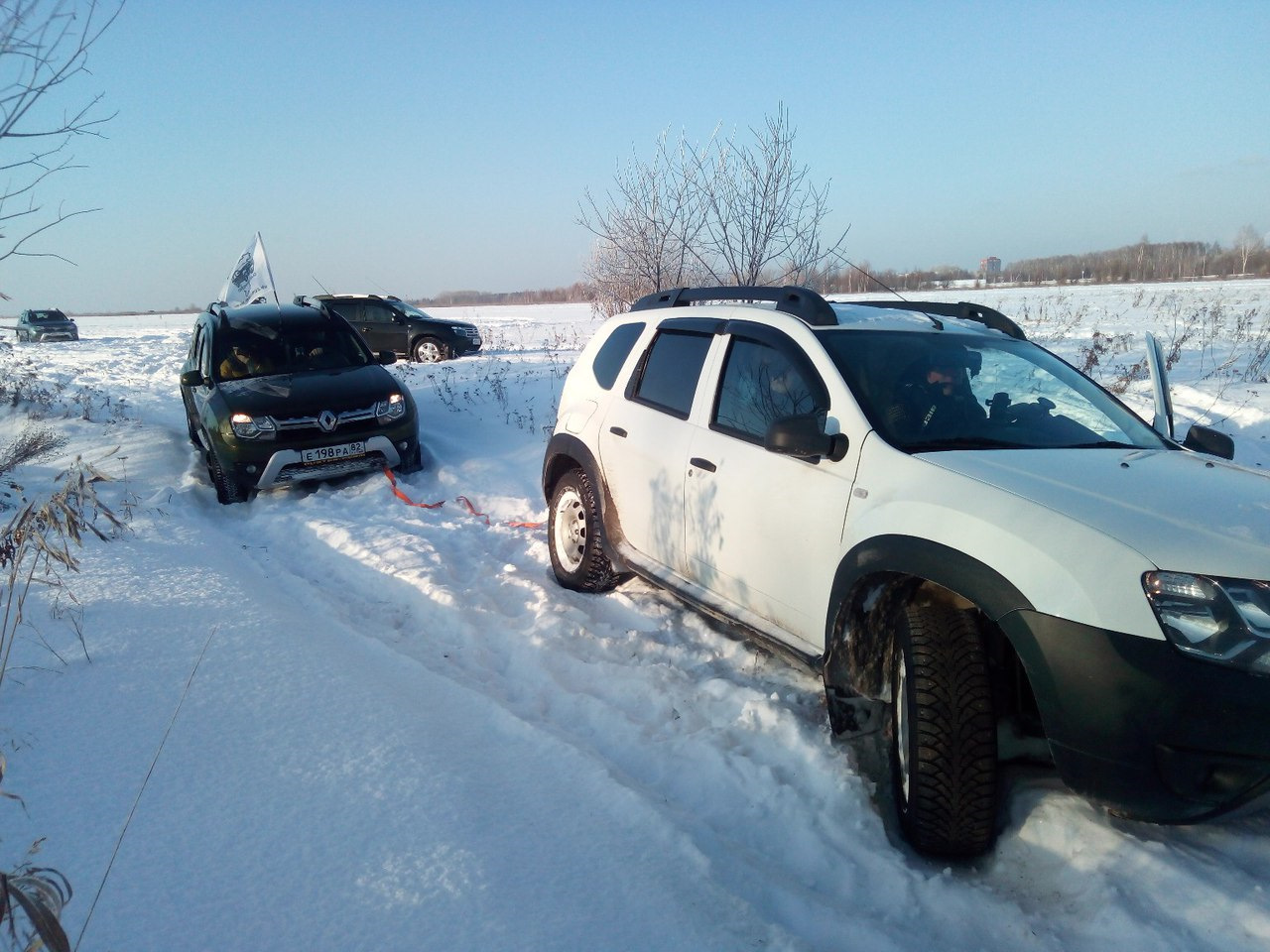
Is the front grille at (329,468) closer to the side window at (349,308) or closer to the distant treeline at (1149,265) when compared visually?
the side window at (349,308)

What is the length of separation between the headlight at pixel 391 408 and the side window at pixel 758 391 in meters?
4.76

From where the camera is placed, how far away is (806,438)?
3119 mm

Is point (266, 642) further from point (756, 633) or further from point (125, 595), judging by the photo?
point (756, 633)

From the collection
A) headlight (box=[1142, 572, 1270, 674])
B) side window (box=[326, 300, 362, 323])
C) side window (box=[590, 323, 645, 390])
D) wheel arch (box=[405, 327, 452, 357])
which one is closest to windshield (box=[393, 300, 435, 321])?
wheel arch (box=[405, 327, 452, 357])

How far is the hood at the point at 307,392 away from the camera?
7.39 m

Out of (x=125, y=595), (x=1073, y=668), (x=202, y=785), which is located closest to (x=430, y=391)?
(x=125, y=595)

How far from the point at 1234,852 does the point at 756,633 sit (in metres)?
1.76

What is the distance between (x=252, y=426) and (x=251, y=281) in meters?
7.03

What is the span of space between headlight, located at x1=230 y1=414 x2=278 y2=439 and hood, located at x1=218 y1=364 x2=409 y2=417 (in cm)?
6

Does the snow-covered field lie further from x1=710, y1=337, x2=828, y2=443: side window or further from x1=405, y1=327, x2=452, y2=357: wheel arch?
x1=405, y1=327, x2=452, y2=357: wheel arch

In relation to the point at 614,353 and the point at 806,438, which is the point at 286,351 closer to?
the point at 614,353

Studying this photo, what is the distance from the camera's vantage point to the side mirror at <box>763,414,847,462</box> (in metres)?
3.12

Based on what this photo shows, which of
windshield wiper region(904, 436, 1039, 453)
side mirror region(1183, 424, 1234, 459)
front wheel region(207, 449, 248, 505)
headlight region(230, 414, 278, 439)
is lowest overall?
front wheel region(207, 449, 248, 505)

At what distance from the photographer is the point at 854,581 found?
9.58ft
